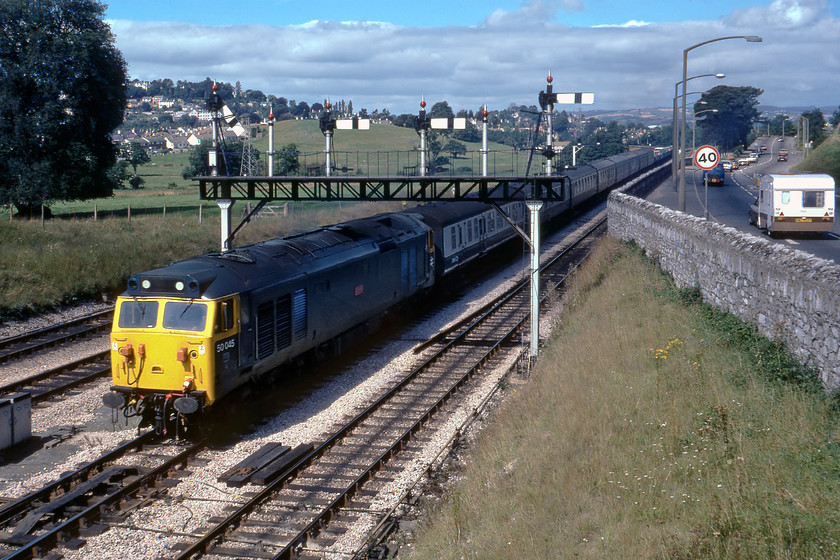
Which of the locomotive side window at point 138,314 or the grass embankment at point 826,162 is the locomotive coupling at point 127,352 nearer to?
the locomotive side window at point 138,314

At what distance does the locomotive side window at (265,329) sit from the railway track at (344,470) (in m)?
2.29

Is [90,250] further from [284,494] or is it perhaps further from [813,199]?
[813,199]

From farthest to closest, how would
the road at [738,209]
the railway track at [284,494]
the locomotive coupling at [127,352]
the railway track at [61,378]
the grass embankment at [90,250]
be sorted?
1. the grass embankment at [90,250]
2. the road at [738,209]
3. the railway track at [61,378]
4. the locomotive coupling at [127,352]
5. the railway track at [284,494]

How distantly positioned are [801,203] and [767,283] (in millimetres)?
16830

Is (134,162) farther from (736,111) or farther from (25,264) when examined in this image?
(736,111)

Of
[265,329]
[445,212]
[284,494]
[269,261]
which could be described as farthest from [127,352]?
[445,212]

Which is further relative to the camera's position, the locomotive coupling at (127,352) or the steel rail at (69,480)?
the locomotive coupling at (127,352)

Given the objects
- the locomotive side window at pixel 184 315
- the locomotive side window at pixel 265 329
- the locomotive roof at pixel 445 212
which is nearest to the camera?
the locomotive side window at pixel 184 315

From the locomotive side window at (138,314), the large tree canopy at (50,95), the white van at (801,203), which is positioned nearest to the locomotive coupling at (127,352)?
the locomotive side window at (138,314)

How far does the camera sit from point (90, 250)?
30.3 metres

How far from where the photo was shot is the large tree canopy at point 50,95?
4072 centimetres

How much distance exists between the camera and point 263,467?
13250 millimetres

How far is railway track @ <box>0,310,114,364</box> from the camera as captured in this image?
68.6ft

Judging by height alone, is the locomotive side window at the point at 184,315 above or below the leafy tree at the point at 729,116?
below
